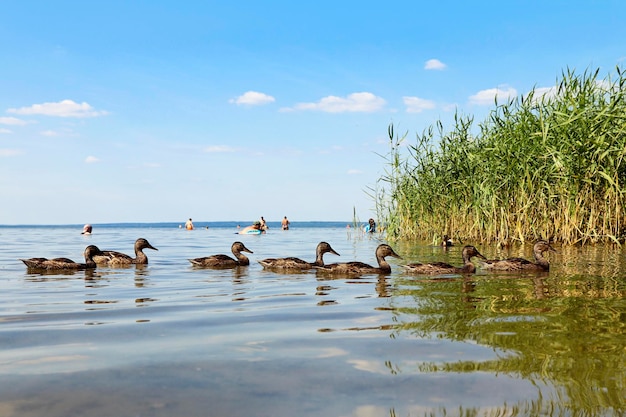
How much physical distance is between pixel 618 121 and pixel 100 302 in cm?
1423

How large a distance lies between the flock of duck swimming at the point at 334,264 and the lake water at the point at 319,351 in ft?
7.00

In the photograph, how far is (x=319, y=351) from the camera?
4.68 meters

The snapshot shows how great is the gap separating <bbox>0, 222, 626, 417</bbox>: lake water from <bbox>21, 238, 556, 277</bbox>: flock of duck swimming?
213 centimetres

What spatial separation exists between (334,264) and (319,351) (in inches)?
282

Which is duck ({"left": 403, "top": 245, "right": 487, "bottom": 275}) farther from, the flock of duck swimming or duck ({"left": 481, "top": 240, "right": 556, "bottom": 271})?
duck ({"left": 481, "top": 240, "right": 556, "bottom": 271})

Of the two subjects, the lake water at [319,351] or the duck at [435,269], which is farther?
the duck at [435,269]

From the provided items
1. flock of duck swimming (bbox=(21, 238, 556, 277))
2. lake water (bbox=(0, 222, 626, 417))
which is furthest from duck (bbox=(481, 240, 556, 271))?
lake water (bbox=(0, 222, 626, 417))

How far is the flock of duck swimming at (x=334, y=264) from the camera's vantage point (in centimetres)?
1138

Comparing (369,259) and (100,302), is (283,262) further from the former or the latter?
(100,302)

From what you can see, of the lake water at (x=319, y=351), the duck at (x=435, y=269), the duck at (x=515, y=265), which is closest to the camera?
the lake water at (x=319, y=351)

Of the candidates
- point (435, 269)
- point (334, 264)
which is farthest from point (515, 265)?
point (334, 264)

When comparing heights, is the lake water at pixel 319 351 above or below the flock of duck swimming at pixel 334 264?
below

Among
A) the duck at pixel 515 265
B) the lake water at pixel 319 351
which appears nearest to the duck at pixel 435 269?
the duck at pixel 515 265

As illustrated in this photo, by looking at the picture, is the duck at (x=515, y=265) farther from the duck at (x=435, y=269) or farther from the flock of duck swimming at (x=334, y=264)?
the duck at (x=435, y=269)
